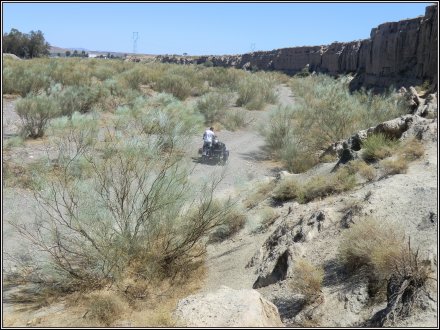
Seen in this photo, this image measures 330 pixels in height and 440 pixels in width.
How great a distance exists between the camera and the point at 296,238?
27.8 feet

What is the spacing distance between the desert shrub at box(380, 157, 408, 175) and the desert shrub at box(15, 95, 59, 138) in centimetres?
1353

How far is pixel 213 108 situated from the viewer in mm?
27312

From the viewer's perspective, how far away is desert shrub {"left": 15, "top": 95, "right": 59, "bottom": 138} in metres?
18.7

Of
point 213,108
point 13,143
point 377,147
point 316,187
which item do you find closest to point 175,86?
point 213,108

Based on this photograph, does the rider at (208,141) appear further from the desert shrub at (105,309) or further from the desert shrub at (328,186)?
the desert shrub at (105,309)

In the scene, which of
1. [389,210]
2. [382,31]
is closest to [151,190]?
[389,210]

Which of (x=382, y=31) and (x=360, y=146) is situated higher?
(x=382, y=31)

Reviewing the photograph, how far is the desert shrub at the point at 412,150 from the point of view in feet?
33.3

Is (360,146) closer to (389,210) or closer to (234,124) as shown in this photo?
(389,210)

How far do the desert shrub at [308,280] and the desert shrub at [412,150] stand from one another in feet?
15.0

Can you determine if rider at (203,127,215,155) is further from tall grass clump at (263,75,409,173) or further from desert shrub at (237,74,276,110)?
desert shrub at (237,74,276,110)

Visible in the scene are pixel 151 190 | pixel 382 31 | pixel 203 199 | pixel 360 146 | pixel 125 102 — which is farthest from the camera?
pixel 382 31

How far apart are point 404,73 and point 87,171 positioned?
28.7 meters

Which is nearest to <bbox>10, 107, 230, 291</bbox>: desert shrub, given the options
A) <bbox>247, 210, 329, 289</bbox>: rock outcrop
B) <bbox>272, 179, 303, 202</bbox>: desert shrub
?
<bbox>247, 210, 329, 289</bbox>: rock outcrop
